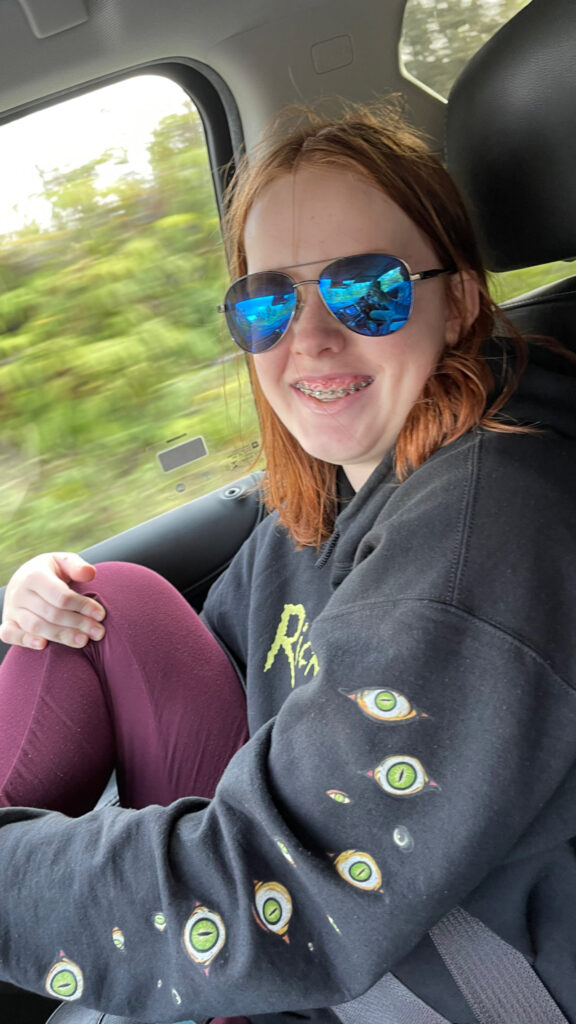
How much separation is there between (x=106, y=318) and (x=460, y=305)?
853 mm

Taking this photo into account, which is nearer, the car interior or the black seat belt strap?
the black seat belt strap

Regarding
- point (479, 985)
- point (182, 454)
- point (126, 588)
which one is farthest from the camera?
point (182, 454)

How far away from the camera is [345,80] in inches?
67.7

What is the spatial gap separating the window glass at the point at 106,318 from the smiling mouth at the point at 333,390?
0.44m

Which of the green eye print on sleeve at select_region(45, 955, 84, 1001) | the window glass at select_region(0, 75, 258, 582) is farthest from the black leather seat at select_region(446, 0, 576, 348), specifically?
the green eye print on sleeve at select_region(45, 955, 84, 1001)

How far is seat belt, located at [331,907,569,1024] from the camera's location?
1021mm

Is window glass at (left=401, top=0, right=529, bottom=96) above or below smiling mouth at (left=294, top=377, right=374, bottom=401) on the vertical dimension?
above

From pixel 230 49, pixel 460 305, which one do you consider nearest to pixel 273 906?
pixel 460 305

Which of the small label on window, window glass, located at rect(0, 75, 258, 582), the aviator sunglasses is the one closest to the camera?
the aviator sunglasses

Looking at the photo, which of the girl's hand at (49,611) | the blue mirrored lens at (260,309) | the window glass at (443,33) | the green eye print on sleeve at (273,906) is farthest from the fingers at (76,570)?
the window glass at (443,33)

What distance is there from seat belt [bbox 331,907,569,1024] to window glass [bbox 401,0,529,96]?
4.86 feet

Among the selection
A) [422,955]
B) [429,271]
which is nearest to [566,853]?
[422,955]

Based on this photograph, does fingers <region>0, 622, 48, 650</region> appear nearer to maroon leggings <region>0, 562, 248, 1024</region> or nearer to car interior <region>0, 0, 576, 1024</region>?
maroon leggings <region>0, 562, 248, 1024</region>

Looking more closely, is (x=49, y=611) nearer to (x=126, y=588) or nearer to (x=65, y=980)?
(x=126, y=588)
